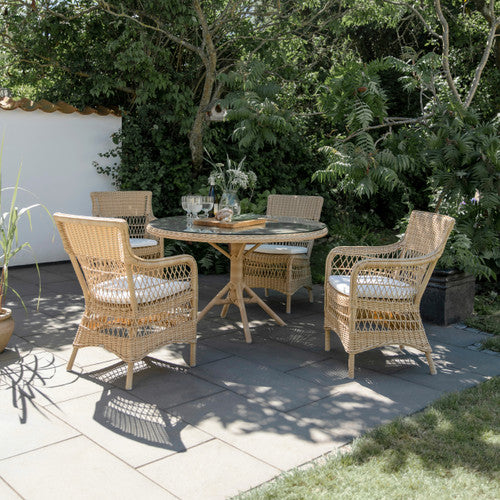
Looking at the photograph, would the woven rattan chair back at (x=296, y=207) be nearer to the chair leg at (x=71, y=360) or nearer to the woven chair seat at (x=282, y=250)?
the woven chair seat at (x=282, y=250)

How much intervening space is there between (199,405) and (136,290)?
2.61 feet

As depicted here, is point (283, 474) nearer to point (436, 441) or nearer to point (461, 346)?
point (436, 441)

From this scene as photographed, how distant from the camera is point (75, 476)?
8.04 feet

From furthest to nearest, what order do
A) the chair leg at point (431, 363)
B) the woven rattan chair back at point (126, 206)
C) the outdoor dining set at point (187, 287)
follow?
the woven rattan chair back at point (126, 206) → the chair leg at point (431, 363) → the outdoor dining set at point (187, 287)

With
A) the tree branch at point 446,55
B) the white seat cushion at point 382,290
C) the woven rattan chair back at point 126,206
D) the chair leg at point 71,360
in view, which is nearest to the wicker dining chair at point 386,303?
the white seat cushion at point 382,290

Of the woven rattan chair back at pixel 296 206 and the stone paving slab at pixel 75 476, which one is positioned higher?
the woven rattan chair back at pixel 296 206

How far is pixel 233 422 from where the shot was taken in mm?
3021

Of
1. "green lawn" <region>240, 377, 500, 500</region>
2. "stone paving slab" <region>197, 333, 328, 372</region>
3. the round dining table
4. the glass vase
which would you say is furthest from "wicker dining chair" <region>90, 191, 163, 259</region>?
"green lawn" <region>240, 377, 500, 500</region>

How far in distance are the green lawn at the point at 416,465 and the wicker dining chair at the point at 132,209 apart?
349 cm

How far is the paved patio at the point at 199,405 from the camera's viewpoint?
2488 mm

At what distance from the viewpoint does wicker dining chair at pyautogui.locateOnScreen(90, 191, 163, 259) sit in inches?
234

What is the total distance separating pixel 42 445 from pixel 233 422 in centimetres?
95

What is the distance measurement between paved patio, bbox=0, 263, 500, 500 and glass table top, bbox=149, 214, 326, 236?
87 centimetres

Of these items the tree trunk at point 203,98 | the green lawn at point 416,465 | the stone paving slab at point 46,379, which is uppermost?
the tree trunk at point 203,98
